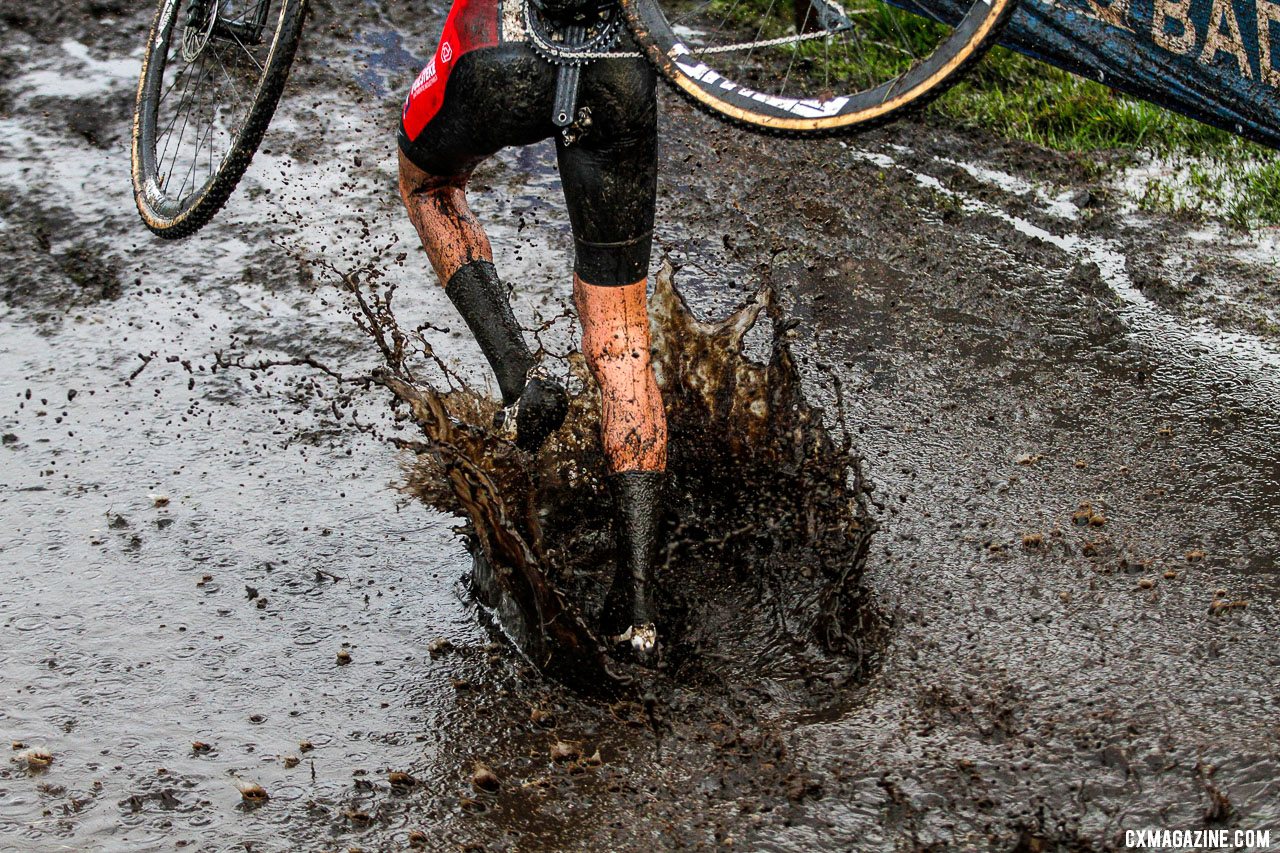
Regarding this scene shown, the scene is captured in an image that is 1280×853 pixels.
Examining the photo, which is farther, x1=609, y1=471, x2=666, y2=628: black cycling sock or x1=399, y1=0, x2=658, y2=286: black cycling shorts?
x1=609, y1=471, x2=666, y2=628: black cycling sock

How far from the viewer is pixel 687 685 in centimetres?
408

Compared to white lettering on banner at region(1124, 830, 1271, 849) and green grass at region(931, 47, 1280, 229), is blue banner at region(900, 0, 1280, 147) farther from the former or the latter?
white lettering on banner at region(1124, 830, 1271, 849)

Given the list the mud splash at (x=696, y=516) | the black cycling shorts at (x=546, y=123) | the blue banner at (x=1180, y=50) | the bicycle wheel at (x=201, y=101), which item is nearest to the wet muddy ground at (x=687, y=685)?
the mud splash at (x=696, y=516)

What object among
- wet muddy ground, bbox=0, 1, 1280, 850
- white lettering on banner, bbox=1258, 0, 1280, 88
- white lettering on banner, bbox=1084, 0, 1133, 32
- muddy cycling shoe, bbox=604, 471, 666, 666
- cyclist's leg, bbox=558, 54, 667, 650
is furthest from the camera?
white lettering on banner, bbox=1084, 0, 1133, 32

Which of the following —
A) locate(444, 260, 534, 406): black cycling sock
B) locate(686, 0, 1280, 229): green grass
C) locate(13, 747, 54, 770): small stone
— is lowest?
locate(13, 747, 54, 770): small stone

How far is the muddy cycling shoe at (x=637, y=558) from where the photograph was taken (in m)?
4.07

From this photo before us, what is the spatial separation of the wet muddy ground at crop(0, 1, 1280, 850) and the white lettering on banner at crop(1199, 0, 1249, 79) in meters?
0.86

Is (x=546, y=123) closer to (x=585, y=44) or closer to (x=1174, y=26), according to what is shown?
(x=585, y=44)

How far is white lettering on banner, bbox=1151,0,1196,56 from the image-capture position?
599 centimetres

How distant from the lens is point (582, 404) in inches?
201

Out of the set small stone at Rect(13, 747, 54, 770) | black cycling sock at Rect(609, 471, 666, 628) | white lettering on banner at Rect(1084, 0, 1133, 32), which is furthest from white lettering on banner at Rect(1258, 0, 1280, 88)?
small stone at Rect(13, 747, 54, 770)

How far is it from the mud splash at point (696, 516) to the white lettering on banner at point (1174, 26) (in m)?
2.41

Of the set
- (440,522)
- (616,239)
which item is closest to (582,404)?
(440,522)

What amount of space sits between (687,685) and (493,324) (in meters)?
1.23
